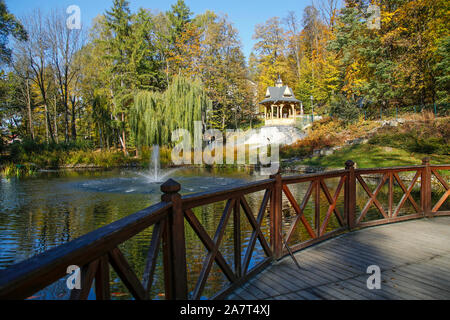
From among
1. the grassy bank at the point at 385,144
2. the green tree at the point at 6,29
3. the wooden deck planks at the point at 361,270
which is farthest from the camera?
the green tree at the point at 6,29

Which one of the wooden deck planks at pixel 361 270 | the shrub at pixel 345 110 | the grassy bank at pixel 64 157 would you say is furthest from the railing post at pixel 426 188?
the shrub at pixel 345 110

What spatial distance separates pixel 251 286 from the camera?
298cm

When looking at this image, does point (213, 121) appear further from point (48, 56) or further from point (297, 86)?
point (48, 56)

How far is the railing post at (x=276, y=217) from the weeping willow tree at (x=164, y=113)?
19.5 meters

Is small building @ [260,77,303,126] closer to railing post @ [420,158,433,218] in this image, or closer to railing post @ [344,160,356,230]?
railing post @ [420,158,433,218]

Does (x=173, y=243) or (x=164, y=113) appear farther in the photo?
(x=164, y=113)

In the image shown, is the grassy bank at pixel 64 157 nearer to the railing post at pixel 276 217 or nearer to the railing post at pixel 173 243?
the railing post at pixel 276 217

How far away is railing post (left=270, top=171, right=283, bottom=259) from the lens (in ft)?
11.9

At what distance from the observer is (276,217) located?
3656mm

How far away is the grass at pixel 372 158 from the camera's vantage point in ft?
50.4

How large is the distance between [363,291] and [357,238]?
6.13 ft

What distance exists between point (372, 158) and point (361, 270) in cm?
1587

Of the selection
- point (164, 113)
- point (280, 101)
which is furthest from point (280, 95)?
point (164, 113)

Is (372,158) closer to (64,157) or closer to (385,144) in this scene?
(385,144)
